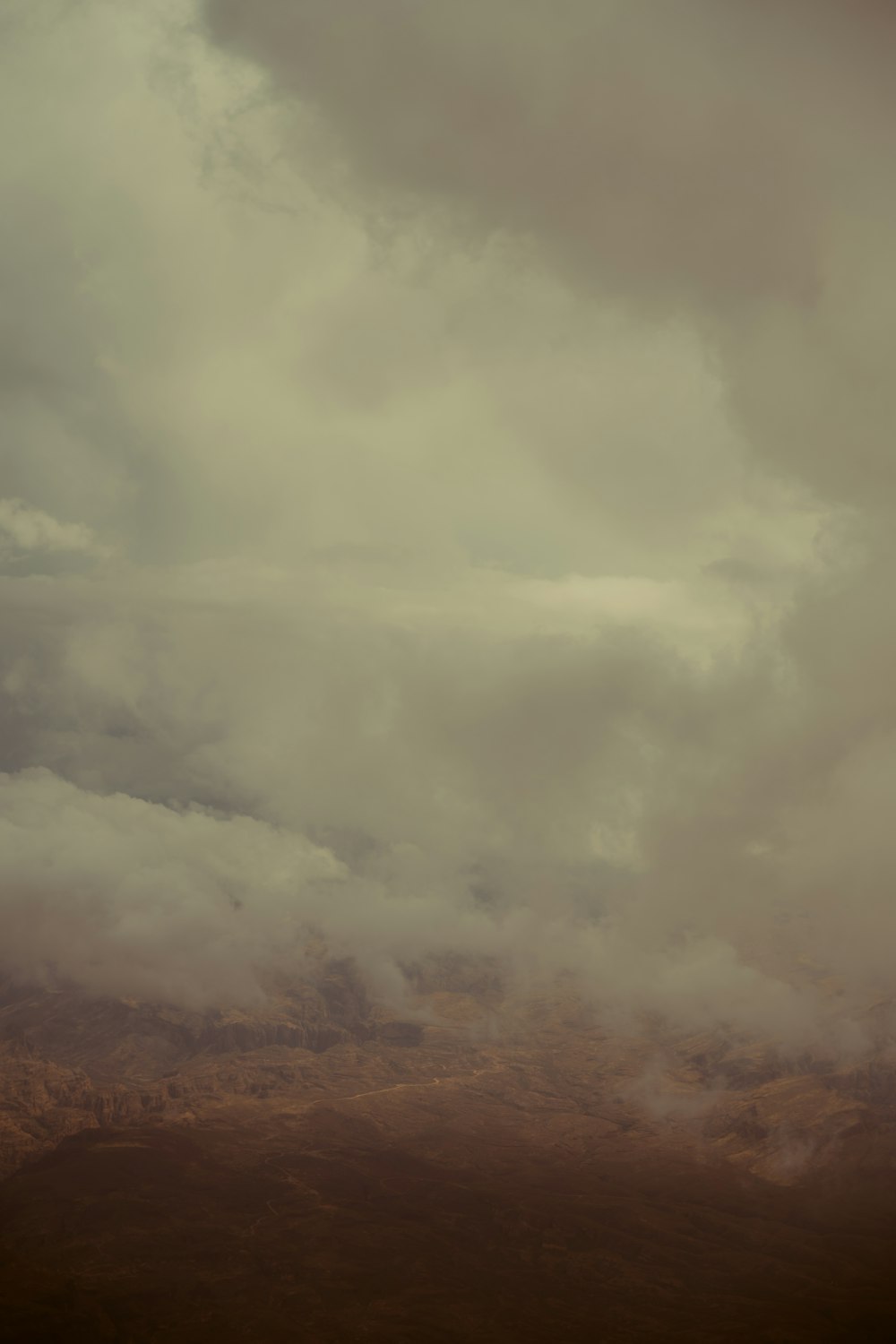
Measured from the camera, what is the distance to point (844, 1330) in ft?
653

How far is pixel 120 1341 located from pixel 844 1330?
5705 inches

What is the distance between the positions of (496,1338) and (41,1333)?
296 feet

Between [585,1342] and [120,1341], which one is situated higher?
[585,1342]

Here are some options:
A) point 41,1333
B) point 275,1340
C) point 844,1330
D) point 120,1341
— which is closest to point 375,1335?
point 275,1340

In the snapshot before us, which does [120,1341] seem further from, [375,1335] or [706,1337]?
[706,1337]

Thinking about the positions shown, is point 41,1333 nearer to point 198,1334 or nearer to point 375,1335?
point 198,1334

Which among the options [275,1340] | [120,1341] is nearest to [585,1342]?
[275,1340]

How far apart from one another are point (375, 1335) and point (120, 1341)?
50.2m

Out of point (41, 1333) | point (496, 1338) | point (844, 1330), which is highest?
point (844, 1330)

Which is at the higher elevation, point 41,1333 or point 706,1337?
point 706,1337

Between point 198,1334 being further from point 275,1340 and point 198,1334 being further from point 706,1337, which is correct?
point 706,1337

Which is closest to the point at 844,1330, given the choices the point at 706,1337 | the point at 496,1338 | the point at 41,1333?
the point at 706,1337

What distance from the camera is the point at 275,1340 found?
198 meters

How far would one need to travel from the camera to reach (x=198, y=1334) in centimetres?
19988
